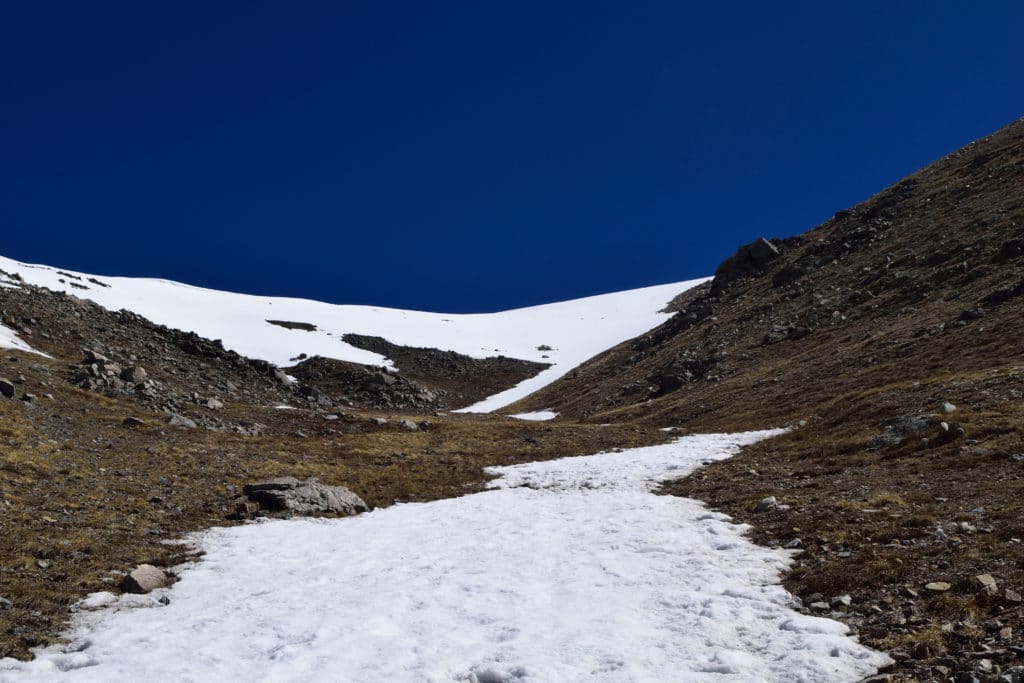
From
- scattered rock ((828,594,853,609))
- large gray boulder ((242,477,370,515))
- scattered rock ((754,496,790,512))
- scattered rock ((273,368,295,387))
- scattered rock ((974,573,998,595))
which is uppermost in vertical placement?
scattered rock ((273,368,295,387))

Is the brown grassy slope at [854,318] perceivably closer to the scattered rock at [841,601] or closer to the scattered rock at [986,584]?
the scattered rock at [986,584]

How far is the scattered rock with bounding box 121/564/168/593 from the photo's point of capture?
1020 cm

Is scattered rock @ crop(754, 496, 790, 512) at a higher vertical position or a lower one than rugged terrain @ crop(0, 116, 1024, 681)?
lower

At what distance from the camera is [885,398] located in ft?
71.8

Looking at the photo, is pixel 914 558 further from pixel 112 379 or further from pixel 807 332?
pixel 807 332

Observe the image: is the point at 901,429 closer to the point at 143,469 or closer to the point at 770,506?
the point at 770,506

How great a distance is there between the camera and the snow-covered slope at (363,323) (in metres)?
69.6

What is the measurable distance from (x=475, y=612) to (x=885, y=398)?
1947cm

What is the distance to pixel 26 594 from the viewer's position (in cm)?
924

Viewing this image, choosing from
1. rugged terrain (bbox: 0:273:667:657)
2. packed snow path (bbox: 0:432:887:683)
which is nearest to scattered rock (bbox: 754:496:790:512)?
packed snow path (bbox: 0:432:887:683)

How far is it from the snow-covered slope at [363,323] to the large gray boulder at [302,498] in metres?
44.8

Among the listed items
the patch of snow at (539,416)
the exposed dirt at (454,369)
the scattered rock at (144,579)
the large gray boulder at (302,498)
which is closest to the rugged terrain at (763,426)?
the scattered rock at (144,579)

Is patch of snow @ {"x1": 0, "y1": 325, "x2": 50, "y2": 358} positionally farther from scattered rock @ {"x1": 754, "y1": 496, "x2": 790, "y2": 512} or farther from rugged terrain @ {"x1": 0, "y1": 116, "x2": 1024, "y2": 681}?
scattered rock @ {"x1": 754, "y1": 496, "x2": 790, "y2": 512}

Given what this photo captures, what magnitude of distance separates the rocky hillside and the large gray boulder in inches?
393
